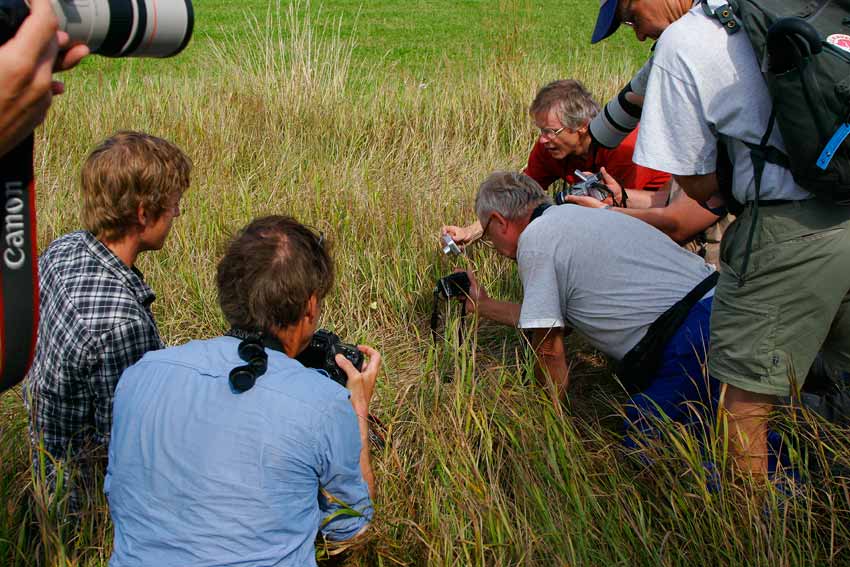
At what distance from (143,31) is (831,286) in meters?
1.64

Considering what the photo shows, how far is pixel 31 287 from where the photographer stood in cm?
127

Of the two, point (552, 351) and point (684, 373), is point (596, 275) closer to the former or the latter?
point (552, 351)

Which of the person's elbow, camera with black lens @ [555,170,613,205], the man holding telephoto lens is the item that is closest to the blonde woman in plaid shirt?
the person's elbow

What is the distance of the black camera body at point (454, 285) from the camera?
318 centimetres

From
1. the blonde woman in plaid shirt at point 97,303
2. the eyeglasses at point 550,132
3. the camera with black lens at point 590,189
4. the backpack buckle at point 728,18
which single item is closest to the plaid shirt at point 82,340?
the blonde woman in plaid shirt at point 97,303

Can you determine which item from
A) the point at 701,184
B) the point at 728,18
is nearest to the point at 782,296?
the point at 701,184

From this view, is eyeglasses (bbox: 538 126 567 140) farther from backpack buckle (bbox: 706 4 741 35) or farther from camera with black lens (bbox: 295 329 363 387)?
camera with black lens (bbox: 295 329 363 387)

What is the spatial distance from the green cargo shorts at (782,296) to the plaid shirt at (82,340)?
4.88 ft

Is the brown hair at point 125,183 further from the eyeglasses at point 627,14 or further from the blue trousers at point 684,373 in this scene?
the blue trousers at point 684,373

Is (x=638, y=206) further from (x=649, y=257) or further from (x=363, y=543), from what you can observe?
(x=363, y=543)

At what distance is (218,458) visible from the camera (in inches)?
67.7

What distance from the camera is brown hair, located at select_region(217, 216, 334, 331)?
1.94 meters

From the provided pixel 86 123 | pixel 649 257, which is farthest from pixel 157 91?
pixel 649 257

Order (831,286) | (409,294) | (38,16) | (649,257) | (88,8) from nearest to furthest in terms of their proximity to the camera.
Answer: (38,16)
(88,8)
(831,286)
(649,257)
(409,294)
